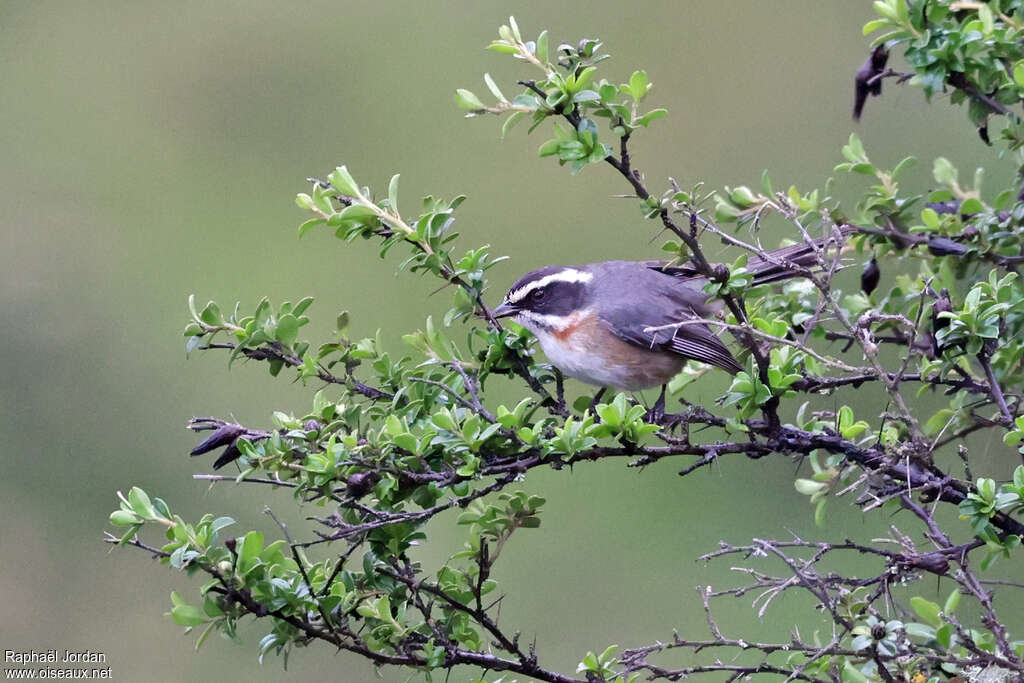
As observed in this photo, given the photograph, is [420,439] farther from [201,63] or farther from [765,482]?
[201,63]

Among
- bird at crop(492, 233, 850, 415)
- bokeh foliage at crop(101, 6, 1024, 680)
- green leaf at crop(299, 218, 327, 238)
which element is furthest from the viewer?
bird at crop(492, 233, 850, 415)

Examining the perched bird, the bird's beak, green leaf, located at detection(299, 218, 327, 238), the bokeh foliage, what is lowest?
the bokeh foliage

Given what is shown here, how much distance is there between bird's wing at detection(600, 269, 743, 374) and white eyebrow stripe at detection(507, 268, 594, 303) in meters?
0.24

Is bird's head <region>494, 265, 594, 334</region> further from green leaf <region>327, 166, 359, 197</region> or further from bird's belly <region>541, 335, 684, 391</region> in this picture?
green leaf <region>327, 166, 359, 197</region>

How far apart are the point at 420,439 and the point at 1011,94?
2.12m

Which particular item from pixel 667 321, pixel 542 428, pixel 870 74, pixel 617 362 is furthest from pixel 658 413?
pixel 870 74

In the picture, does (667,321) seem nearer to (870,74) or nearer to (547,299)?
(547,299)

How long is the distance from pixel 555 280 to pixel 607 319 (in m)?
0.32

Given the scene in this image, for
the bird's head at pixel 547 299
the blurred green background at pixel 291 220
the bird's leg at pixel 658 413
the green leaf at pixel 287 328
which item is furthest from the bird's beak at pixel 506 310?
the blurred green background at pixel 291 220

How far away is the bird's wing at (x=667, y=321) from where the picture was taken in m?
4.73

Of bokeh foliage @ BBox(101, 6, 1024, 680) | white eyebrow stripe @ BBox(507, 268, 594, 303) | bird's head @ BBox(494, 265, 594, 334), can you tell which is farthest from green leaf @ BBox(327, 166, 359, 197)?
white eyebrow stripe @ BBox(507, 268, 594, 303)

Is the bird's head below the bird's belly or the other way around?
the other way around

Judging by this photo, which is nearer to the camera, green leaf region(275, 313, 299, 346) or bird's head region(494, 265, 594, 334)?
green leaf region(275, 313, 299, 346)

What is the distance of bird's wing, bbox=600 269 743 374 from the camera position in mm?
4730
